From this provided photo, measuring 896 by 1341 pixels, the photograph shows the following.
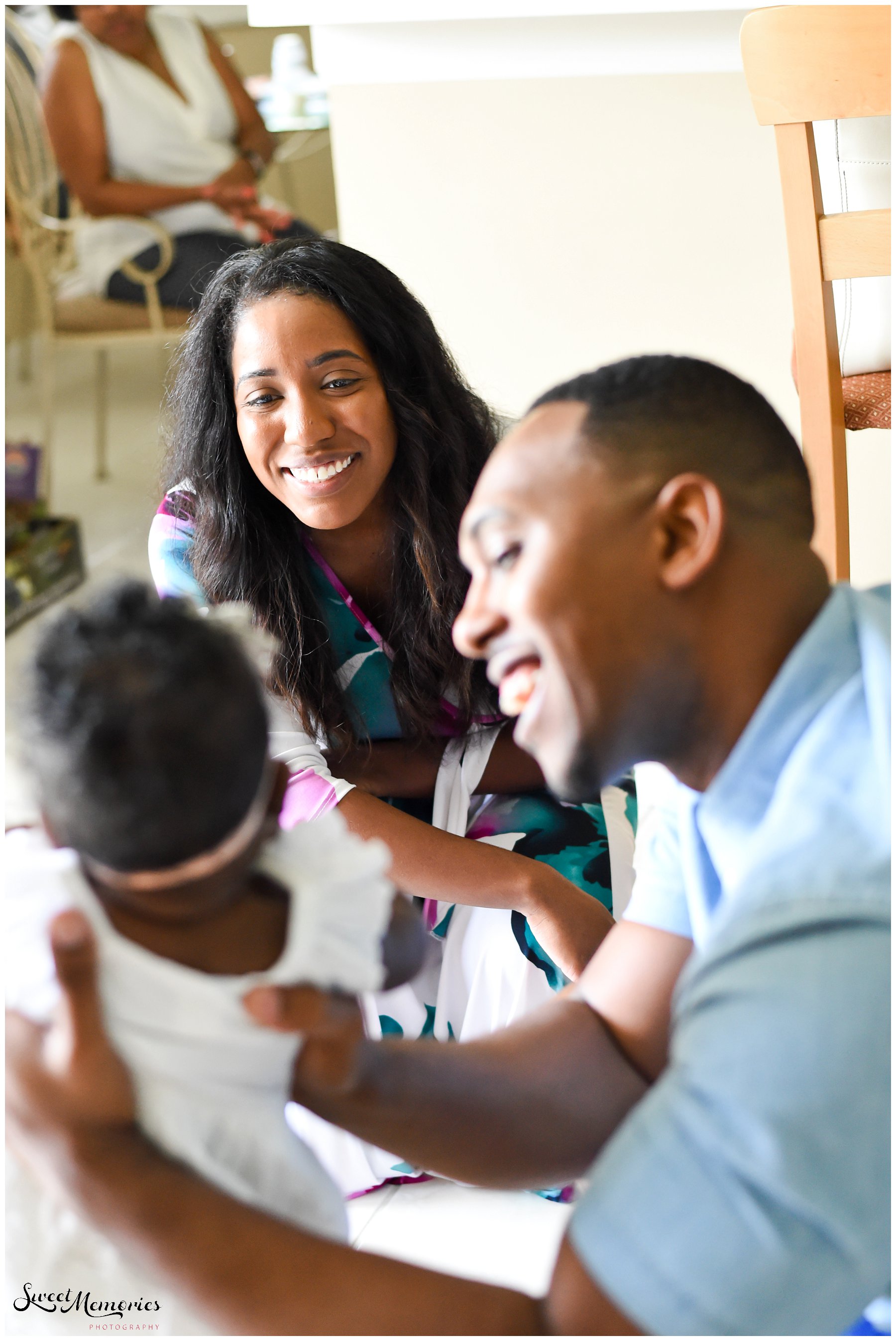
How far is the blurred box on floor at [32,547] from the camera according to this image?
102 inches

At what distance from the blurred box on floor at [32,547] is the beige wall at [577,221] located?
3.22 ft

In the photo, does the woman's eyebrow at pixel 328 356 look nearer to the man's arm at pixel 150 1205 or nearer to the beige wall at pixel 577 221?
the man's arm at pixel 150 1205

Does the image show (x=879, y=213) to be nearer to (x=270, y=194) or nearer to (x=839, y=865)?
(x=839, y=865)

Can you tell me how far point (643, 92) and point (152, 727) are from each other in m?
2.19


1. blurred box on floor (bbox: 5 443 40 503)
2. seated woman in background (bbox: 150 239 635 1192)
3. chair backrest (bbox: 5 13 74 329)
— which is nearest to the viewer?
seated woman in background (bbox: 150 239 635 1192)

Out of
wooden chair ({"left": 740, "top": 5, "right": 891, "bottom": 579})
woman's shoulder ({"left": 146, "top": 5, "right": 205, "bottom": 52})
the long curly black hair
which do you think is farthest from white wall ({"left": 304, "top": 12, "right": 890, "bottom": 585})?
woman's shoulder ({"left": 146, "top": 5, "right": 205, "bottom": 52})

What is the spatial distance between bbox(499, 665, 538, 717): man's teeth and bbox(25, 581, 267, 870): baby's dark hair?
0.14 metres

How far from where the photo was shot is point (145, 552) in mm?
2932

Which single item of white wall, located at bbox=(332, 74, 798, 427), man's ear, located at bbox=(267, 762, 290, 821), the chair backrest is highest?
the chair backrest

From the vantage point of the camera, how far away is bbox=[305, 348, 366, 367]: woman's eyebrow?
1127 mm

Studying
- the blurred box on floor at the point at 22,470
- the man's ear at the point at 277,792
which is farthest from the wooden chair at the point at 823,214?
the blurred box on floor at the point at 22,470

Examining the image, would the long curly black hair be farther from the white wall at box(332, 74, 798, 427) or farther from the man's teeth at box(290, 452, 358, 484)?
the white wall at box(332, 74, 798, 427)

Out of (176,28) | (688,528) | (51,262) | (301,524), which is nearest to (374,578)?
(301,524)

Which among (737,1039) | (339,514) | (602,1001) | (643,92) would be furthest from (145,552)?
(737,1039)
